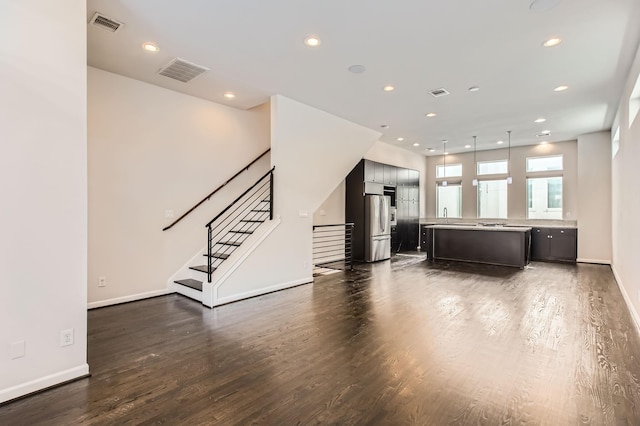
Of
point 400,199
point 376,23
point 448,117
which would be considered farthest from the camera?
point 400,199

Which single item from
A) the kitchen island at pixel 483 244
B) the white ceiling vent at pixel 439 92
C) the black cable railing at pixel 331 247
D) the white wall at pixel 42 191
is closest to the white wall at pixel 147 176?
the white wall at pixel 42 191

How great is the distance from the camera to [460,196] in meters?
10.7

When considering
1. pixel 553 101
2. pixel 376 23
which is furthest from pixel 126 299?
pixel 553 101

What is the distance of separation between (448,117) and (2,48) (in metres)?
6.49

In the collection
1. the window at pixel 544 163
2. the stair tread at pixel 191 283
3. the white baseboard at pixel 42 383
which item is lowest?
the white baseboard at pixel 42 383

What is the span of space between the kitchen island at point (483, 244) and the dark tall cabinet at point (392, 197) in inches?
55.2

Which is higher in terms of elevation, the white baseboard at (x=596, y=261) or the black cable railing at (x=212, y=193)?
the black cable railing at (x=212, y=193)

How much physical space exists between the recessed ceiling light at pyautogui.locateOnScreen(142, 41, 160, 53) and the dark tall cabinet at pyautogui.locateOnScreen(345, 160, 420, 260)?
5388 millimetres

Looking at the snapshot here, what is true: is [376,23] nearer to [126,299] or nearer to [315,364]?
[315,364]

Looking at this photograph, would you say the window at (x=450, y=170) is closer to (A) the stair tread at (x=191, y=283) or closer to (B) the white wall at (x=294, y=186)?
(B) the white wall at (x=294, y=186)

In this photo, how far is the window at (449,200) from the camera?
35.4 feet

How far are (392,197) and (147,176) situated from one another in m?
6.69

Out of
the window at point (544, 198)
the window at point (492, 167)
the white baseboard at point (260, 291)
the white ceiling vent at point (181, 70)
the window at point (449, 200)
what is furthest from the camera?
the window at point (449, 200)

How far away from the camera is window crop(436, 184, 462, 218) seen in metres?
10.8
